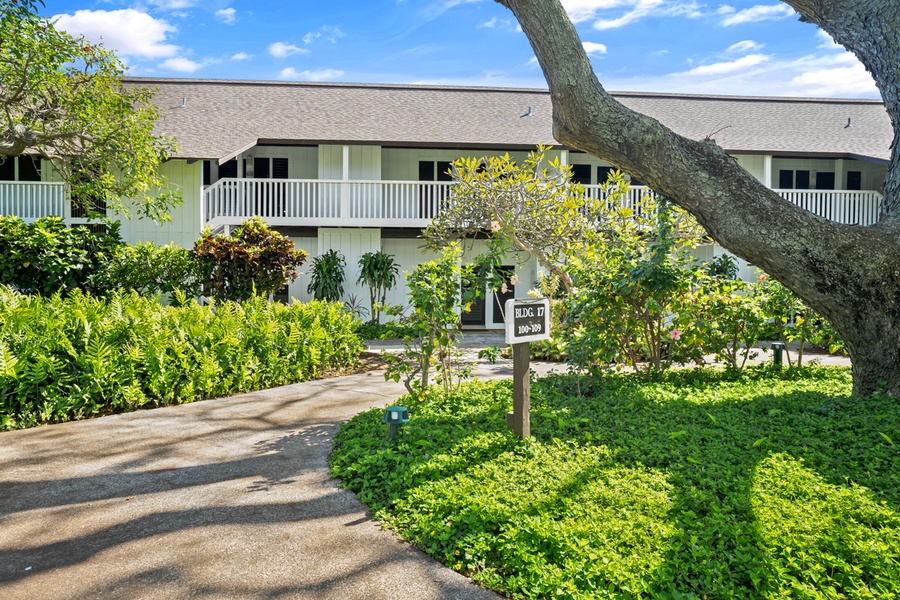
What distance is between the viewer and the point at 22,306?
7.92 metres

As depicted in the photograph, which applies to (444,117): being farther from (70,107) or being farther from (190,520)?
Result: (190,520)

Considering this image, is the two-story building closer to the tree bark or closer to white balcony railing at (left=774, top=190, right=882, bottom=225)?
white balcony railing at (left=774, top=190, right=882, bottom=225)

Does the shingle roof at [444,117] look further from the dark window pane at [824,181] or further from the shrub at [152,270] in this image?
the shrub at [152,270]

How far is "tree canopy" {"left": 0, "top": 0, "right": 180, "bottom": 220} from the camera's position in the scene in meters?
9.67

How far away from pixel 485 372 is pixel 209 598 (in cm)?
724

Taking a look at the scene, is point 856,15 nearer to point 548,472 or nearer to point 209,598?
point 548,472

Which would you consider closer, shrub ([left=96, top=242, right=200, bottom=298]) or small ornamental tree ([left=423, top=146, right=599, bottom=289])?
A: small ornamental tree ([left=423, top=146, right=599, bottom=289])

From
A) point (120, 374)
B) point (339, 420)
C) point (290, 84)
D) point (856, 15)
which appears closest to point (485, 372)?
point (339, 420)

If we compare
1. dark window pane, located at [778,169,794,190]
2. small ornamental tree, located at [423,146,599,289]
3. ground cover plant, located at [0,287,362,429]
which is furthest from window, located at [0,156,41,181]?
dark window pane, located at [778,169,794,190]

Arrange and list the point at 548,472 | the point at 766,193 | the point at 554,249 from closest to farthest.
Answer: the point at 548,472, the point at 766,193, the point at 554,249

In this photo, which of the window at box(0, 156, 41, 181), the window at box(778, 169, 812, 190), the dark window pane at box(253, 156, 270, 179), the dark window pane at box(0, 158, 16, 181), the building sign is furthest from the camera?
the window at box(778, 169, 812, 190)

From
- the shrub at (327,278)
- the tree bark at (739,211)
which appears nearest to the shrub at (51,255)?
the shrub at (327,278)

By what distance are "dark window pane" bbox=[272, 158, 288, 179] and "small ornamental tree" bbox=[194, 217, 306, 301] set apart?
5882mm

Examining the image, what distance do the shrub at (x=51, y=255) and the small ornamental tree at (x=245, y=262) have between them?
2100 millimetres
